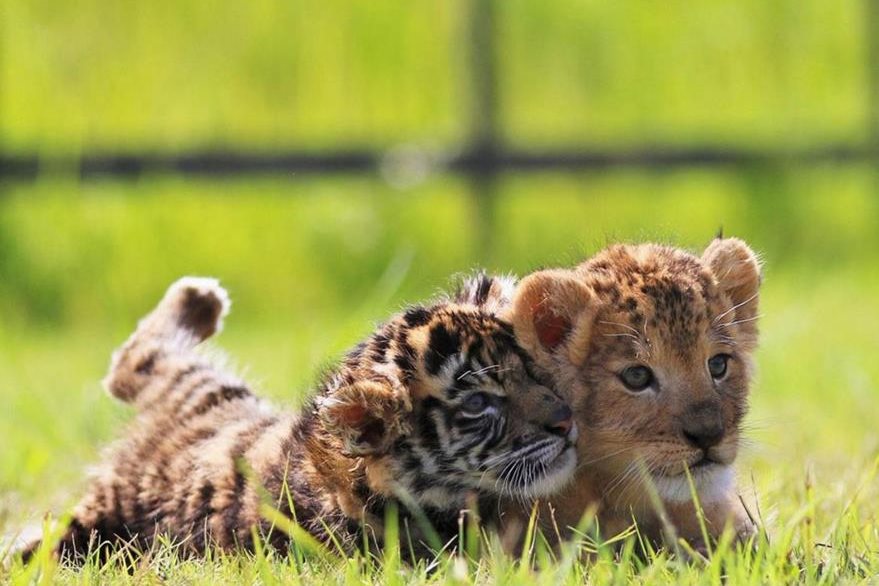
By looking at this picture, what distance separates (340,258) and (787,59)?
4.06 m

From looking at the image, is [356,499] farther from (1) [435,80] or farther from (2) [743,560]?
(1) [435,80]

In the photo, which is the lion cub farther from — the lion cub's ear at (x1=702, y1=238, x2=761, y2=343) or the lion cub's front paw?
the lion cub's front paw

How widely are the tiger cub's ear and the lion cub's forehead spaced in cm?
66

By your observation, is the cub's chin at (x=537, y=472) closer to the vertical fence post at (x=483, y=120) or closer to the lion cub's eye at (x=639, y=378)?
the lion cub's eye at (x=639, y=378)

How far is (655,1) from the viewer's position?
1184cm

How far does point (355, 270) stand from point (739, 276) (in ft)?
19.6

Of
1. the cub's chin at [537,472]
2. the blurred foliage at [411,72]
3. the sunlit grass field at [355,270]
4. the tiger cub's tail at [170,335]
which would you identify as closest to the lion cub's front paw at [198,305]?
the tiger cub's tail at [170,335]

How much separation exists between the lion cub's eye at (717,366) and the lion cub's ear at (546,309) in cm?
35

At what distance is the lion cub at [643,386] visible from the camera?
164 inches

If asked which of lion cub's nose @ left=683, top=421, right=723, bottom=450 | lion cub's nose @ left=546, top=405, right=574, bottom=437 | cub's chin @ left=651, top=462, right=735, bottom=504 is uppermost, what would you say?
lion cub's nose @ left=546, top=405, right=574, bottom=437

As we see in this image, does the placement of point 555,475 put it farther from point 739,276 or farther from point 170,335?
point 170,335

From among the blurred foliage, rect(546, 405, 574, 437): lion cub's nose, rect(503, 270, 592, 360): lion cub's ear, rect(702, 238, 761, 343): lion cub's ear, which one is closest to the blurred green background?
the blurred foliage

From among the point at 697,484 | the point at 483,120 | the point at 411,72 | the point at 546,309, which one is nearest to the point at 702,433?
the point at 697,484

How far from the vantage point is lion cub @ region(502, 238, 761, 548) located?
164 inches
